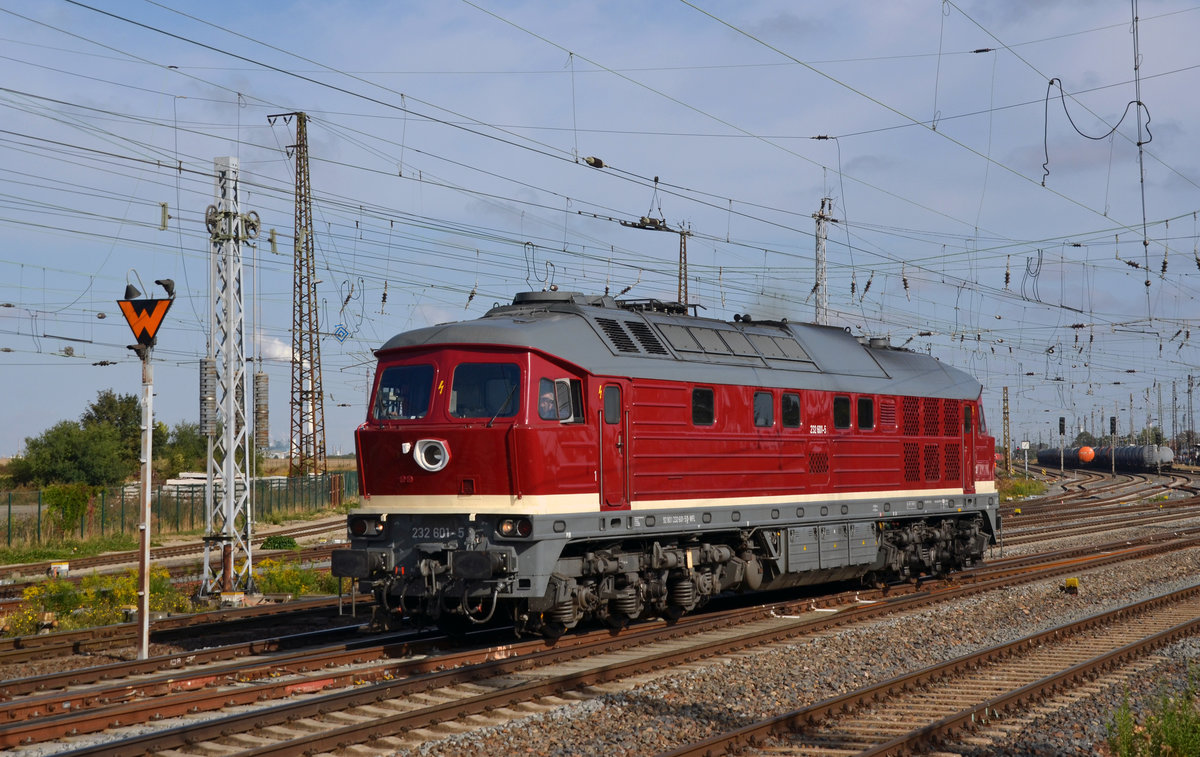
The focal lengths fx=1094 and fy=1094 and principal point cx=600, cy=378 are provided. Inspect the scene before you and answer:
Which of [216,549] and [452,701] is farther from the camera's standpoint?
[216,549]

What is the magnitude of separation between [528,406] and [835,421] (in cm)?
764

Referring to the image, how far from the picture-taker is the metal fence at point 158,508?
3825 cm

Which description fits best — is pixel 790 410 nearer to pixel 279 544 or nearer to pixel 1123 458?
pixel 279 544

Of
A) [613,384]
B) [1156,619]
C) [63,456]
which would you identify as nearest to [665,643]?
[613,384]

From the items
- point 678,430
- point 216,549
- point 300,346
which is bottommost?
point 216,549

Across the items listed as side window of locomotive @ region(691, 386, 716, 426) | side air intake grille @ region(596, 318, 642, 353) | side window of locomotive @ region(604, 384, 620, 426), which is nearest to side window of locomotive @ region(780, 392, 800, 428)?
side window of locomotive @ region(691, 386, 716, 426)

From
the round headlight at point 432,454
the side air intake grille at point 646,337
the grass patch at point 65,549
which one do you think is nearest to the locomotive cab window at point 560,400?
the round headlight at point 432,454

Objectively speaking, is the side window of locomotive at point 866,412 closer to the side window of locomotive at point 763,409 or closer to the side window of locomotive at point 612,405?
the side window of locomotive at point 763,409

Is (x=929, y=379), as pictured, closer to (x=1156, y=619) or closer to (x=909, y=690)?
(x=1156, y=619)

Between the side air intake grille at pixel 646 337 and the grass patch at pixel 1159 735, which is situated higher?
the side air intake grille at pixel 646 337

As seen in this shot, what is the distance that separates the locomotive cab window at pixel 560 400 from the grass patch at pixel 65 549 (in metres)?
25.6

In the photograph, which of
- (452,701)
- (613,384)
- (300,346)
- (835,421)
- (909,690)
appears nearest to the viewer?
(452,701)

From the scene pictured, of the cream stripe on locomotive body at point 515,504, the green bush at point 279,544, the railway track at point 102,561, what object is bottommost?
the railway track at point 102,561

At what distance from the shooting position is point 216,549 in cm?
3681
